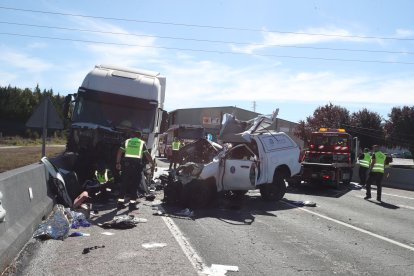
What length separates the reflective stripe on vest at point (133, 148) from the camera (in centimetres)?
1083

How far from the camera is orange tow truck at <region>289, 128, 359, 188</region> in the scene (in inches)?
675

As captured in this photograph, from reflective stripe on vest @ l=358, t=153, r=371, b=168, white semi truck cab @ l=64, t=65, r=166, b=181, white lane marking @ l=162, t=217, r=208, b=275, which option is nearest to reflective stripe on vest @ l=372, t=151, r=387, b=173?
reflective stripe on vest @ l=358, t=153, r=371, b=168

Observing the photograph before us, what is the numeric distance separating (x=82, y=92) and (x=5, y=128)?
53.7m

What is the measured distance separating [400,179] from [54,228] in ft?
60.1

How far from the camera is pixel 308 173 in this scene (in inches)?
683

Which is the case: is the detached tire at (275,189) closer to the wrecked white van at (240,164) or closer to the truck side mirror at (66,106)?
the wrecked white van at (240,164)

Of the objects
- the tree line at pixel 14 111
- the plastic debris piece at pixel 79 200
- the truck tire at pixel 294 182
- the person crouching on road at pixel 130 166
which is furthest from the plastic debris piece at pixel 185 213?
the tree line at pixel 14 111

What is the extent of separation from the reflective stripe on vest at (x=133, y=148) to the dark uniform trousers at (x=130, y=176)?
95 mm

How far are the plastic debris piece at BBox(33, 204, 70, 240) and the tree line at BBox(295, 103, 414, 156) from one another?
4288 cm

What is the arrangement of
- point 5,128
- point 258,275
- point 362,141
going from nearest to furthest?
point 258,275, point 362,141, point 5,128

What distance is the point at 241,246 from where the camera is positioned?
7.21 meters

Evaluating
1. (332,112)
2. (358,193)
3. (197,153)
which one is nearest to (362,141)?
(332,112)

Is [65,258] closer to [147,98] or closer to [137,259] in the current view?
[137,259]

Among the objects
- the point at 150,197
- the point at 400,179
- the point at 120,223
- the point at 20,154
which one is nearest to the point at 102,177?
the point at 150,197
